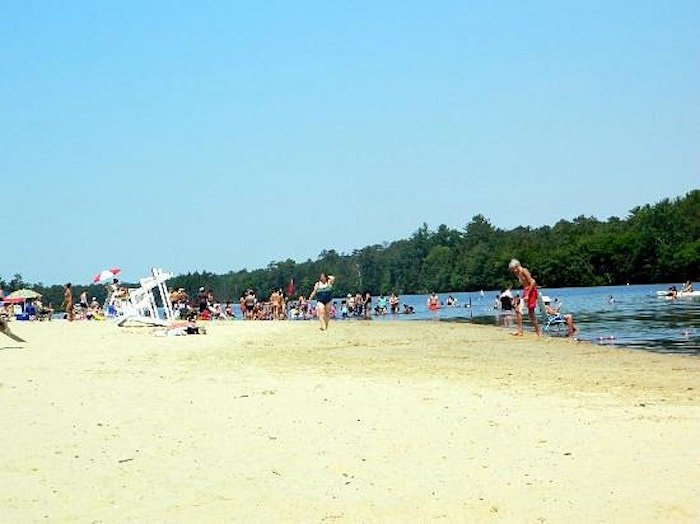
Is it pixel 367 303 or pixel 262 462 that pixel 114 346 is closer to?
pixel 262 462

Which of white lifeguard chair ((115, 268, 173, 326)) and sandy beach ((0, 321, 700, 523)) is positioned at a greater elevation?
white lifeguard chair ((115, 268, 173, 326))

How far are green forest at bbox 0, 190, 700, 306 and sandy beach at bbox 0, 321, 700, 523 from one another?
89475 mm

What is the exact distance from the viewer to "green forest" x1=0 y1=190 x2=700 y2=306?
124188mm

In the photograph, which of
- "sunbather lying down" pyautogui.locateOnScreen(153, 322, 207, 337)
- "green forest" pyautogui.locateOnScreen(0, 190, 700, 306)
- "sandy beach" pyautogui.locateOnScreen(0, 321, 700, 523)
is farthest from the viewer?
"green forest" pyautogui.locateOnScreen(0, 190, 700, 306)

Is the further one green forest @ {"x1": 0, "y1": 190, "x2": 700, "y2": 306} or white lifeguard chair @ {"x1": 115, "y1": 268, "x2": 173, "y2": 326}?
green forest @ {"x1": 0, "y1": 190, "x2": 700, "y2": 306}

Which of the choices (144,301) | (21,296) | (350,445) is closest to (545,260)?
(21,296)

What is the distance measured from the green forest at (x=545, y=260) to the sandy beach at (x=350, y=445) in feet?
294

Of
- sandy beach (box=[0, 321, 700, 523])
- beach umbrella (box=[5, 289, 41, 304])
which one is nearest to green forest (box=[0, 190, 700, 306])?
beach umbrella (box=[5, 289, 41, 304])

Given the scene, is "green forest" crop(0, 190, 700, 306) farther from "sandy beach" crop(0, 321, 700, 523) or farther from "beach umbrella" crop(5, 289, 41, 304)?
"sandy beach" crop(0, 321, 700, 523)

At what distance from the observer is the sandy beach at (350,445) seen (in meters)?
5.04

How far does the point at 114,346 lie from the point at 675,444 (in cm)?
1416

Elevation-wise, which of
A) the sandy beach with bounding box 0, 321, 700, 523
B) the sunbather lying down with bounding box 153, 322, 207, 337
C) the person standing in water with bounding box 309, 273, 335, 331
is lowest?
the sandy beach with bounding box 0, 321, 700, 523

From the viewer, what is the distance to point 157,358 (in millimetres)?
14898

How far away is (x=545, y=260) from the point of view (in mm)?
141125
